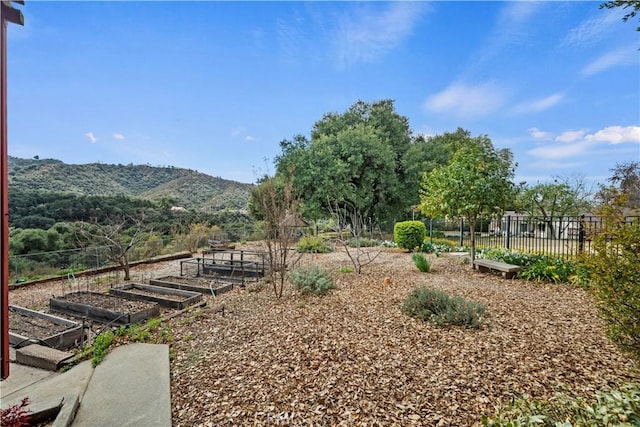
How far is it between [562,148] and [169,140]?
1765 cm

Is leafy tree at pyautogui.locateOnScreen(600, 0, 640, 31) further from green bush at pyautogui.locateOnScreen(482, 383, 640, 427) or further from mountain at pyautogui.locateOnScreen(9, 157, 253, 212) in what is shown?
mountain at pyautogui.locateOnScreen(9, 157, 253, 212)

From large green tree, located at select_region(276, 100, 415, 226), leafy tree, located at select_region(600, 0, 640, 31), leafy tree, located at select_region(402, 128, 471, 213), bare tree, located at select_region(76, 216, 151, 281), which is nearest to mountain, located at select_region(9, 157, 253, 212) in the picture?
bare tree, located at select_region(76, 216, 151, 281)

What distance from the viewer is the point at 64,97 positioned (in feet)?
15.6

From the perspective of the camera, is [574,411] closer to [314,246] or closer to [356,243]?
[356,243]

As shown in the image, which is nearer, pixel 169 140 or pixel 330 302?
pixel 330 302

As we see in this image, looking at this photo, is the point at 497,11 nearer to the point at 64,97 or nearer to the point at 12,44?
the point at 12,44

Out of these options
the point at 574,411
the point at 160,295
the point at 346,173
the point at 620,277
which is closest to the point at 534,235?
the point at 346,173

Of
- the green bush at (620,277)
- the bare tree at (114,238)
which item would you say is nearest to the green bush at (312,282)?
the green bush at (620,277)

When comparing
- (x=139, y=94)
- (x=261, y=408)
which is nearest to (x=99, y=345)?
(x=261, y=408)

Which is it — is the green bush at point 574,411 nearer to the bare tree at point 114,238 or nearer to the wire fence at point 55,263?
the bare tree at point 114,238

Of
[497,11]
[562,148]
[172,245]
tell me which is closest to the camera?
[497,11]

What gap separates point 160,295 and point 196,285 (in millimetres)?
886

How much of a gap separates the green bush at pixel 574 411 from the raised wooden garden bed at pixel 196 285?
546 cm

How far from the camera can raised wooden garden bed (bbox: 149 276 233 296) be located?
6426 millimetres
